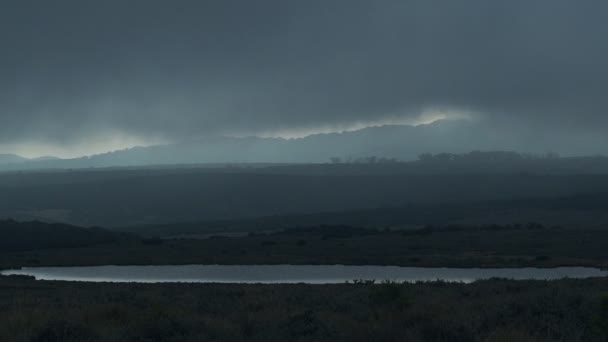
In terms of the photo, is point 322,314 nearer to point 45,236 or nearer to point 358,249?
point 358,249

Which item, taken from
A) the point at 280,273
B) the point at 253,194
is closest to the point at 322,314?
the point at 280,273

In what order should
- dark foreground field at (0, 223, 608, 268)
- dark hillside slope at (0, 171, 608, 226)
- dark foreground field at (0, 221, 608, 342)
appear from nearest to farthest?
dark foreground field at (0, 221, 608, 342)
dark foreground field at (0, 223, 608, 268)
dark hillside slope at (0, 171, 608, 226)

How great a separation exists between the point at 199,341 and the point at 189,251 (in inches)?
1733

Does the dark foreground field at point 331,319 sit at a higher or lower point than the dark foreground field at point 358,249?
higher

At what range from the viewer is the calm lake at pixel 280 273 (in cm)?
3738

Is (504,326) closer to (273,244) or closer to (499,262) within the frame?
(499,262)

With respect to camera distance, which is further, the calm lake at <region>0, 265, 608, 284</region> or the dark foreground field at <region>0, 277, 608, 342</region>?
the calm lake at <region>0, 265, 608, 284</region>

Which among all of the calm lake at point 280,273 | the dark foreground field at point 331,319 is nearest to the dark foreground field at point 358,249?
the calm lake at point 280,273

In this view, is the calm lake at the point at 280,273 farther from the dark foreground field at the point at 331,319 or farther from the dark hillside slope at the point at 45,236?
the dark foreground field at the point at 331,319

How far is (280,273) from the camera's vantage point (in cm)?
4203

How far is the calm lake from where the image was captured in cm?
3738

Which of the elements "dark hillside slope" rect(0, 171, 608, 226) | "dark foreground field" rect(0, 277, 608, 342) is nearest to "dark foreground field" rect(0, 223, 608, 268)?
"dark foreground field" rect(0, 277, 608, 342)

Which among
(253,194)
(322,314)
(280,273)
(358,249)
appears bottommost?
(358,249)

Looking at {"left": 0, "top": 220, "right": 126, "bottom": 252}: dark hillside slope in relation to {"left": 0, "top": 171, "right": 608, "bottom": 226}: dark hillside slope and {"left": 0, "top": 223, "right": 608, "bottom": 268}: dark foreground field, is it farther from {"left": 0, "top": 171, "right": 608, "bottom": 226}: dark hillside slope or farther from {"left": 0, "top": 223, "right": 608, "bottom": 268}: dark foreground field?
{"left": 0, "top": 171, "right": 608, "bottom": 226}: dark hillside slope
